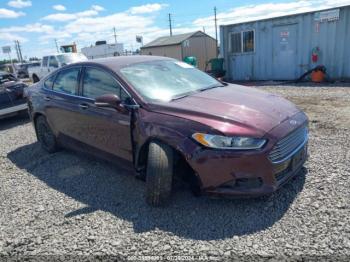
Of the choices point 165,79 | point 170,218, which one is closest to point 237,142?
point 170,218

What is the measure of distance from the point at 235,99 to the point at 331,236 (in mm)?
1723

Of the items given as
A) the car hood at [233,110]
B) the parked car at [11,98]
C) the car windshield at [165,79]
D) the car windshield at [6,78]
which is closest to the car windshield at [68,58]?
the car windshield at [6,78]

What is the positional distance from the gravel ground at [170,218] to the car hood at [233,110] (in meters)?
0.87

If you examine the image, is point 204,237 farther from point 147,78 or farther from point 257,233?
point 147,78

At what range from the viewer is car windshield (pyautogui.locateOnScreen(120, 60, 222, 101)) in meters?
3.69

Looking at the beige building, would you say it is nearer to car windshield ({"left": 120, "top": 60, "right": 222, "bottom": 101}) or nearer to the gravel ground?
car windshield ({"left": 120, "top": 60, "right": 222, "bottom": 101})

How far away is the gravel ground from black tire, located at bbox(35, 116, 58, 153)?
74 centimetres

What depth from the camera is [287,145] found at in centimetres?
318

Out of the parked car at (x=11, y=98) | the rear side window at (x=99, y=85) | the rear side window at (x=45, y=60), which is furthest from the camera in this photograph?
the rear side window at (x=45, y=60)

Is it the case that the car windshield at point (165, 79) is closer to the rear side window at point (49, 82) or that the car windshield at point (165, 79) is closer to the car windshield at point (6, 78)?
the rear side window at point (49, 82)

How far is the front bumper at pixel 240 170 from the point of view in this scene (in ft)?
9.62

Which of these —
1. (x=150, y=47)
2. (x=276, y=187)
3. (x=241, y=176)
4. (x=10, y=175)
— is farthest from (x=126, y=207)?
(x=150, y=47)

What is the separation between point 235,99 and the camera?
11.8ft

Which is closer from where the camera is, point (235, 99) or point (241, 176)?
point (241, 176)
